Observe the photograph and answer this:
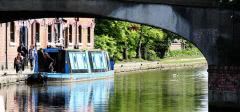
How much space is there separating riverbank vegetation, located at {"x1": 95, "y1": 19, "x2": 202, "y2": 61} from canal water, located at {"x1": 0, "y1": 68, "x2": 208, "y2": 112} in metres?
25.2

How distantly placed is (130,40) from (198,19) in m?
49.7

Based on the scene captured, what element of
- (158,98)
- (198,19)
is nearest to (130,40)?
(158,98)

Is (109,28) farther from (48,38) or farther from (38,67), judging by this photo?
(38,67)

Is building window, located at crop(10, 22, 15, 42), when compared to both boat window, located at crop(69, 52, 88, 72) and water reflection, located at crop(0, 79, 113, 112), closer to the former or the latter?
boat window, located at crop(69, 52, 88, 72)

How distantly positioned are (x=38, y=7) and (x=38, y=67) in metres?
21.6

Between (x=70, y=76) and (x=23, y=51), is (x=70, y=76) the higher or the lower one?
the lower one

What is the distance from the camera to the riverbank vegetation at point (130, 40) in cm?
7200

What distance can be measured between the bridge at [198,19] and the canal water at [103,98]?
181 cm

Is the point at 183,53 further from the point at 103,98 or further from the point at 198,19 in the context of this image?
the point at 198,19

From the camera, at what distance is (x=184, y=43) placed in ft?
362

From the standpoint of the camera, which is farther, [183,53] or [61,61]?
[183,53]

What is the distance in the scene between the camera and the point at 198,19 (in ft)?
88.8

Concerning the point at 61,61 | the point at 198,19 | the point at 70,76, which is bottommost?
the point at 70,76

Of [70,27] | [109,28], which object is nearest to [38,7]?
[70,27]
